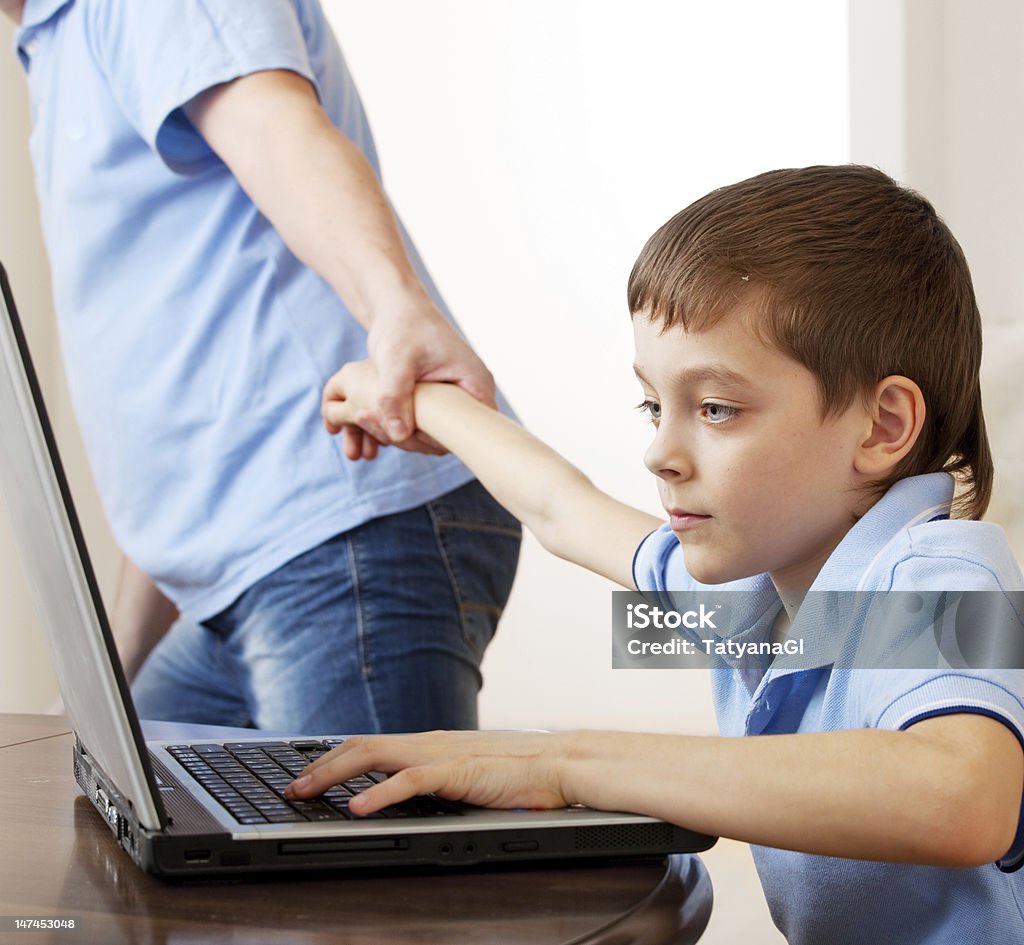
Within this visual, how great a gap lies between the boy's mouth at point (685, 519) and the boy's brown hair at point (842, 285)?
0.33 feet

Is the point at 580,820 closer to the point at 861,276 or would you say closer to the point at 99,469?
the point at 861,276

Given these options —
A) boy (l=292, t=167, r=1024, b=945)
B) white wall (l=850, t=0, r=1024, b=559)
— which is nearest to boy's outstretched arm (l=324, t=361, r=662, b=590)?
boy (l=292, t=167, r=1024, b=945)

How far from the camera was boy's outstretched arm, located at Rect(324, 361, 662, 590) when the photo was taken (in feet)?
3.37

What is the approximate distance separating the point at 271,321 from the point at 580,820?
2.22 ft

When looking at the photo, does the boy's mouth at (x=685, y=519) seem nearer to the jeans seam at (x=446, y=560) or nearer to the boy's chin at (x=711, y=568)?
the boy's chin at (x=711, y=568)

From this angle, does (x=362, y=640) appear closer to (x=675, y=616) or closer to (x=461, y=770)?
(x=675, y=616)

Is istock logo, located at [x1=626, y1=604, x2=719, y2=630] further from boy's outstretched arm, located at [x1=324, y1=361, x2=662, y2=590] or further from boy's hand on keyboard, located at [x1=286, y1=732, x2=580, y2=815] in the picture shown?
boy's hand on keyboard, located at [x1=286, y1=732, x2=580, y2=815]

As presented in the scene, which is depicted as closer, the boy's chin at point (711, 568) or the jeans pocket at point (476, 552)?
the boy's chin at point (711, 568)

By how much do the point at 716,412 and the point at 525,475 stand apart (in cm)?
28

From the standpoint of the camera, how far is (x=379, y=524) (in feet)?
3.67

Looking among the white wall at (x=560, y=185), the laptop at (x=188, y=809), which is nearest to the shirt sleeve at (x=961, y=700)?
the laptop at (x=188, y=809)

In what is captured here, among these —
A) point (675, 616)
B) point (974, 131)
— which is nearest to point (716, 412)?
point (675, 616)

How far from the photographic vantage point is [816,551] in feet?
2.80

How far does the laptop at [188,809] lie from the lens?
0.51 metres
